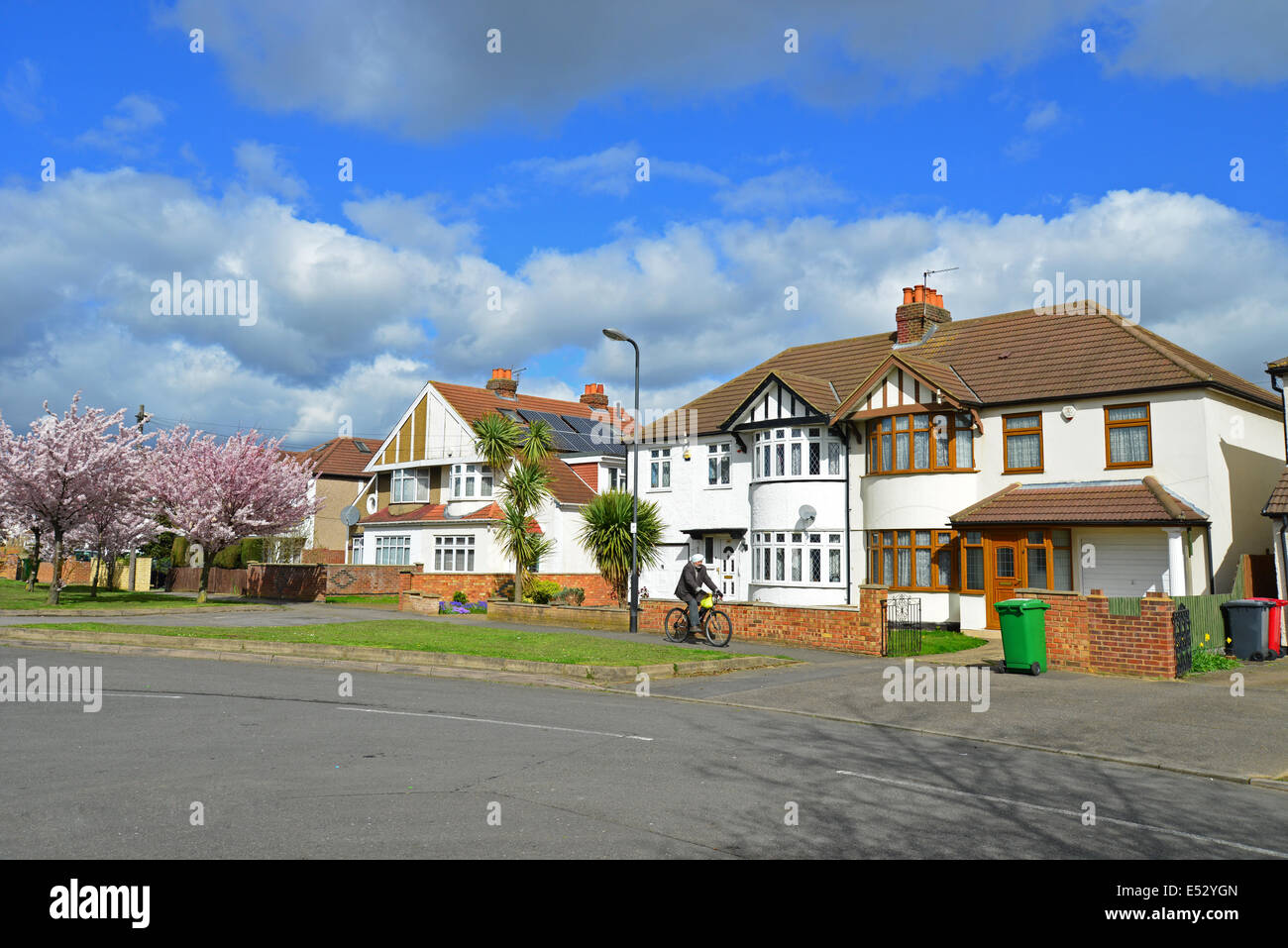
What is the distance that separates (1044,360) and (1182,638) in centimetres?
1231

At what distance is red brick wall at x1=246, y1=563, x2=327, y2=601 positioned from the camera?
3753 centimetres

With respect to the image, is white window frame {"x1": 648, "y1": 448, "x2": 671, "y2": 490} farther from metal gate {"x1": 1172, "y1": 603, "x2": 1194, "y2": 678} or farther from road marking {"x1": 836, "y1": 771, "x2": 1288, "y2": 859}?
road marking {"x1": 836, "y1": 771, "x2": 1288, "y2": 859}

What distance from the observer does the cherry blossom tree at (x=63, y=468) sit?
2847 centimetres

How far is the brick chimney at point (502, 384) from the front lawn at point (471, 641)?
2557cm

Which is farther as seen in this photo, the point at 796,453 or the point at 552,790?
the point at 796,453

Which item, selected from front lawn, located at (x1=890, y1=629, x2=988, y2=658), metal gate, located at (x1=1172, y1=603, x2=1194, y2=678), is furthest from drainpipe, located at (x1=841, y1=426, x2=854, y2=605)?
metal gate, located at (x1=1172, y1=603, x2=1194, y2=678)

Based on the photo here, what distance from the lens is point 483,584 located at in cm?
A: 3500

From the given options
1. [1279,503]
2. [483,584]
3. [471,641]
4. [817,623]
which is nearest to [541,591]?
[483,584]

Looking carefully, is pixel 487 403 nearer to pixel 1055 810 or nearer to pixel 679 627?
pixel 679 627

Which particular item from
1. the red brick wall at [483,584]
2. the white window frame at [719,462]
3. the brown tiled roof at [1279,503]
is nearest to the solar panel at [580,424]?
the red brick wall at [483,584]

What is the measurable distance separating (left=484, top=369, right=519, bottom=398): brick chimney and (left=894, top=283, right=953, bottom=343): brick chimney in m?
21.4
